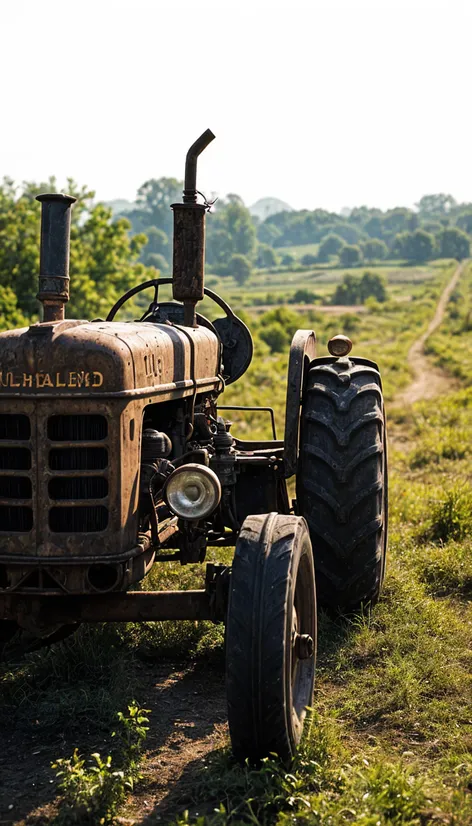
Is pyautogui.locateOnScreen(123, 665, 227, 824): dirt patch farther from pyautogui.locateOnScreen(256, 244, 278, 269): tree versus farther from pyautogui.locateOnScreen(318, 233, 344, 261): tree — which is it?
pyautogui.locateOnScreen(318, 233, 344, 261): tree

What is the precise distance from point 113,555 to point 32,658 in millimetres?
1676

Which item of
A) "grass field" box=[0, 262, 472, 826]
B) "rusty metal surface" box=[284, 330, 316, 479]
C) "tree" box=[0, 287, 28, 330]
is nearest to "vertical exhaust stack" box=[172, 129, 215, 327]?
"rusty metal surface" box=[284, 330, 316, 479]

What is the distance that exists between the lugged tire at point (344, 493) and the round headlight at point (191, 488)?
1.37 m

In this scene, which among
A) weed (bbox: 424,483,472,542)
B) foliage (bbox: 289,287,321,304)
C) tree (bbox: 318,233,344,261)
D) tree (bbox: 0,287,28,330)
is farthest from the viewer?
tree (bbox: 318,233,344,261)

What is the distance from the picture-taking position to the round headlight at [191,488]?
4547mm

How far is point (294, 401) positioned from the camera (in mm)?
6117

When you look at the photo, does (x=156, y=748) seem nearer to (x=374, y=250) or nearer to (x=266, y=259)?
(x=374, y=250)

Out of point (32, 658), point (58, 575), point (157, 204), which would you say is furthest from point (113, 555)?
point (157, 204)

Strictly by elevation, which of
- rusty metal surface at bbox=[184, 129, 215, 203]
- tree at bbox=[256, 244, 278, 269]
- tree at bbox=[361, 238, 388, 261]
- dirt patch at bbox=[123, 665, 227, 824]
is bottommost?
dirt patch at bbox=[123, 665, 227, 824]

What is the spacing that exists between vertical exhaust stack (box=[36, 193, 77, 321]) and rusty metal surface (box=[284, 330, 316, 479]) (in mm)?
1862

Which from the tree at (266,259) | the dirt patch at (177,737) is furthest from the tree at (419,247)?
the dirt patch at (177,737)

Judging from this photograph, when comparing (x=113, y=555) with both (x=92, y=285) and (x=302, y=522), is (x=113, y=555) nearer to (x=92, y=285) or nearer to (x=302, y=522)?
(x=302, y=522)

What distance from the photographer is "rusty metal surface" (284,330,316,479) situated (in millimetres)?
6020

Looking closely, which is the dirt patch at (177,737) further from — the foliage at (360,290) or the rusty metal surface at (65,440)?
the foliage at (360,290)
